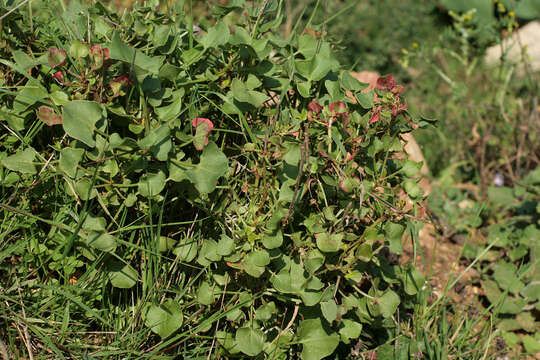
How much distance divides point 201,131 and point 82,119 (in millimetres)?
309

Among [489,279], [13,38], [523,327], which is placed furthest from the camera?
[489,279]

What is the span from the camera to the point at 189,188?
145cm

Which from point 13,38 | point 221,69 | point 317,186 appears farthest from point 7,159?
point 317,186

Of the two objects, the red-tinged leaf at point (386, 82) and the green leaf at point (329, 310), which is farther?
the red-tinged leaf at point (386, 82)

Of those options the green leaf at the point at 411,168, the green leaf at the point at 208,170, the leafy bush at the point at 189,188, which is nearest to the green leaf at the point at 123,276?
the leafy bush at the point at 189,188

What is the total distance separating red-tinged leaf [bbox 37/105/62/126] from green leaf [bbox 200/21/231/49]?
47 centimetres

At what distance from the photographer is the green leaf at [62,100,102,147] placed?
1.30 metres

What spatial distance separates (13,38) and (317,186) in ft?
3.32

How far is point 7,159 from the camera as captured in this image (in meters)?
1.39

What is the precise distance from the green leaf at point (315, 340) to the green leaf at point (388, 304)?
0.54ft

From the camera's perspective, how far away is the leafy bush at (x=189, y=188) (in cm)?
139

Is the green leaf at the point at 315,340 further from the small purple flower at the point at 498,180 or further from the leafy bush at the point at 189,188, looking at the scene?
the small purple flower at the point at 498,180

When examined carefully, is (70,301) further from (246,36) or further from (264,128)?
(246,36)

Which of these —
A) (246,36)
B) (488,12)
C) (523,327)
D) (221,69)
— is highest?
(246,36)
